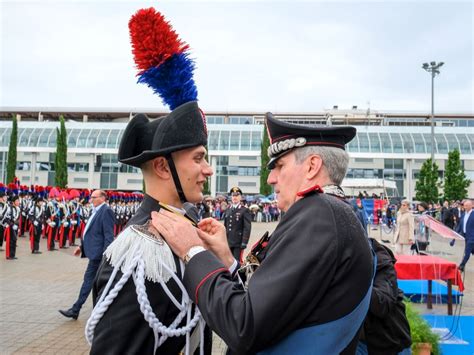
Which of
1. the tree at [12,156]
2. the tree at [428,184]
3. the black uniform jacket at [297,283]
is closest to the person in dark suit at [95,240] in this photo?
the black uniform jacket at [297,283]

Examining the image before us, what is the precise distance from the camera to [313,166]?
1868 mm

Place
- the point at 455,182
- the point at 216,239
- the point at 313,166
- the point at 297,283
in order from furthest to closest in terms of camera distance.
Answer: the point at 455,182
the point at 216,239
the point at 313,166
the point at 297,283

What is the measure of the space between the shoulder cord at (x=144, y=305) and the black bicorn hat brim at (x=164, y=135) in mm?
507

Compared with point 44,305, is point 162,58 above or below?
above

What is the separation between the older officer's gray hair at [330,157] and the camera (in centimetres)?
188

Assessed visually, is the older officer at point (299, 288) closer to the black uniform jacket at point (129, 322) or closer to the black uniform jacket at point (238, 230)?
the black uniform jacket at point (129, 322)

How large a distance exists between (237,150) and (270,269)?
47137 millimetres

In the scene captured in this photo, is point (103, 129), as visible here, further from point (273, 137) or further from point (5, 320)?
point (273, 137)

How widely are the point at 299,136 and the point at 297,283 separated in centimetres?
79

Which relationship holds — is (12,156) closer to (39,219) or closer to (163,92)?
(39,219)

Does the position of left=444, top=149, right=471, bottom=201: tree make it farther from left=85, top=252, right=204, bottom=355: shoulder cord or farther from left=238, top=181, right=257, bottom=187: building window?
left=85, top=252, right=204, bottom=355: shoulder cord

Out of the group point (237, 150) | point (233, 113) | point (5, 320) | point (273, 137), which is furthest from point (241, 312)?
point (233, 113)

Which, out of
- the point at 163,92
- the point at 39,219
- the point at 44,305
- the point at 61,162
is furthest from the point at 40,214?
the point at 61,162

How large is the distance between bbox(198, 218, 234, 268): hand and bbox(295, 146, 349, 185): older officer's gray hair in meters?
0.58
